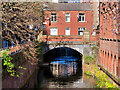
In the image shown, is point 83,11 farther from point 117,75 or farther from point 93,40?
point 117,75

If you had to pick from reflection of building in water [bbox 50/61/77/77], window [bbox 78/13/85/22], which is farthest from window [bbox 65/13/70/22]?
reflection of building in water [bbox 50/61/77/77]

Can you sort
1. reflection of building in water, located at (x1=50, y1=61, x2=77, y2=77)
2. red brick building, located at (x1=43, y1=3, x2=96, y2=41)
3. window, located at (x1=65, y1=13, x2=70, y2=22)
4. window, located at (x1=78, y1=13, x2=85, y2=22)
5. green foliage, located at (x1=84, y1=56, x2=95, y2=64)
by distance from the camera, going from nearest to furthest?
reflection of building in water, located at (x1=50, y1=61, x2=77, y2=77) < green foliage, located at (x1=84, y1=56, x2=95, y2=64) < red brick building, located at (x1=43, y1=3, x2=96, y2=41) < window, located at (x1=65, y1=13, x2=70, y2=22) < window, located at (x1=78, y1=13, x2=85, y2=22)

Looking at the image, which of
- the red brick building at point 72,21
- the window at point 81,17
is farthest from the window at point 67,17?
the window at point 81,17

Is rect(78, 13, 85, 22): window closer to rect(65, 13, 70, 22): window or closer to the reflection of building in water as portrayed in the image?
rect(65, 13, 70, 22): window

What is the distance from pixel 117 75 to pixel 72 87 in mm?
5240

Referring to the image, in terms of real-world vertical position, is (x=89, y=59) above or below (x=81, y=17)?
below

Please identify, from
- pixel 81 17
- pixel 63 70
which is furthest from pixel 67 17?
pixel 63 70

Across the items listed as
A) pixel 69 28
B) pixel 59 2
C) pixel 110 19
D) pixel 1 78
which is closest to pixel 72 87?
pixel 110 19

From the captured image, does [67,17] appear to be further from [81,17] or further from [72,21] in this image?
[81,17]

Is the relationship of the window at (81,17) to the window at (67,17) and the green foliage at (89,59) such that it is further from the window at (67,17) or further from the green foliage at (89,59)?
the green foliage at (89,59)

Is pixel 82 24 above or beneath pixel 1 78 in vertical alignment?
above

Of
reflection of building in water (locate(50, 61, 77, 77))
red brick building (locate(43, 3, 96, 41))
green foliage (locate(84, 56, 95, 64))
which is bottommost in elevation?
reflection of building in water (locate(50, 61, 77, 77))

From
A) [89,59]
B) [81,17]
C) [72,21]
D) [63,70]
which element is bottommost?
[63,70]

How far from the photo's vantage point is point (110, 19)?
1422 cm
